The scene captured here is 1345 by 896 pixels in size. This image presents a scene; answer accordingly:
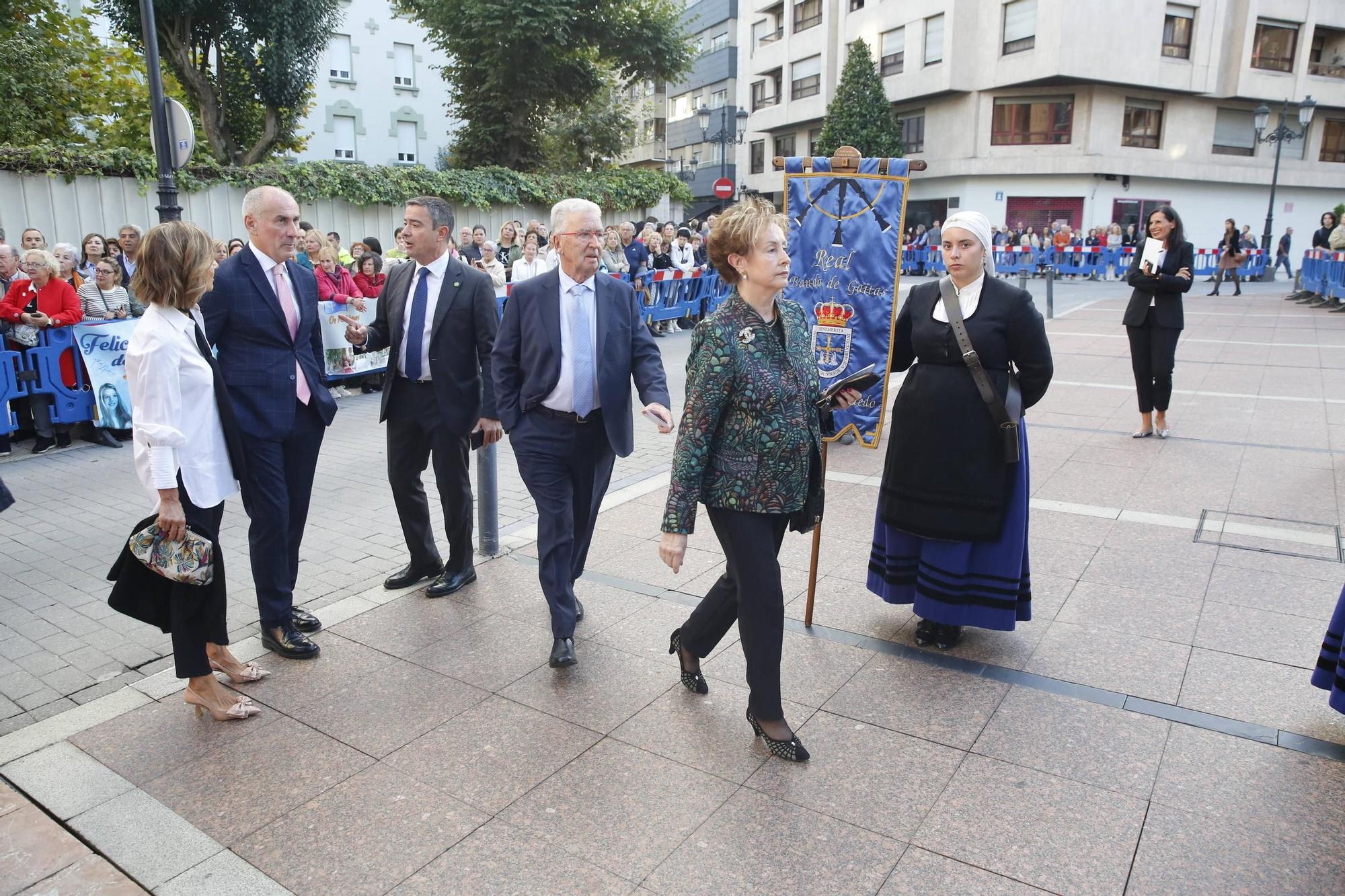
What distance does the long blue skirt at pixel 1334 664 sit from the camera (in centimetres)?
334

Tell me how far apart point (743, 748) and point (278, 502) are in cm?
222

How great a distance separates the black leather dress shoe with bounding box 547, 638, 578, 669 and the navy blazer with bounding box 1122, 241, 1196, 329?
5.99 meters

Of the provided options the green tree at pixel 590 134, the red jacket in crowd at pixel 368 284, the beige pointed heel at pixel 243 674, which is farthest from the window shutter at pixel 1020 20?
the beige pointed heel at pixel 243 674

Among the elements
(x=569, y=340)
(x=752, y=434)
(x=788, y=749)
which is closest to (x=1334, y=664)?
(x=788, y=749)

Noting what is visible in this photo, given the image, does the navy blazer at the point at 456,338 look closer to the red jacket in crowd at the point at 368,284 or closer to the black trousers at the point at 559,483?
the black trousers at the point at 559,483

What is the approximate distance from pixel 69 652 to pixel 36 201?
39.1 feet

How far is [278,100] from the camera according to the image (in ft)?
65.7

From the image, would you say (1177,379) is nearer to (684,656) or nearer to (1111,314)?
A: (1111,314)

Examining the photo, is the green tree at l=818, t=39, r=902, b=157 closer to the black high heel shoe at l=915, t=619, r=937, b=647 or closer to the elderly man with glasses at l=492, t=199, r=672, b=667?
the elderly man with glasses at l=492, t=199, r=672, b=667

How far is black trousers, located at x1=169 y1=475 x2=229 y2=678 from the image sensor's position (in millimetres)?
3451

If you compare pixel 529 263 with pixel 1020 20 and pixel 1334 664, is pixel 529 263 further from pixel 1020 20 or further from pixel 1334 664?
pixel 1020 20

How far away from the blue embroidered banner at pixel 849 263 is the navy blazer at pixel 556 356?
3.50 meters

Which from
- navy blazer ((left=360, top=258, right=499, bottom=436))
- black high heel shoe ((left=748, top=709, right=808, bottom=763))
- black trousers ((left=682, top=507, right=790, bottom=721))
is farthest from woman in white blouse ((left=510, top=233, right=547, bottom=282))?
black high heel shoe ((left=748, top=709, right=808, bottom=763))

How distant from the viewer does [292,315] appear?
4109mm
